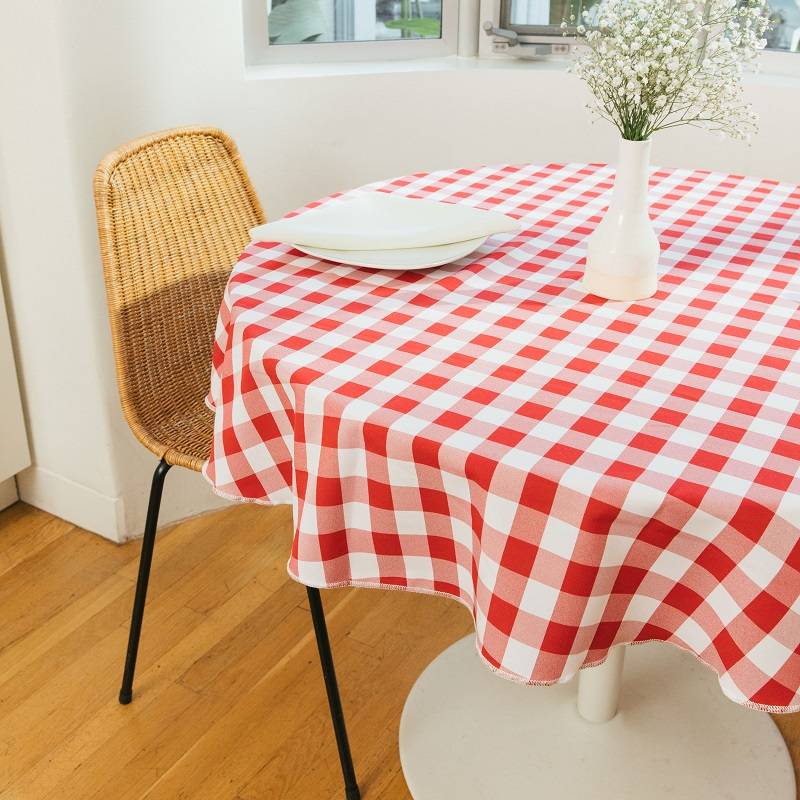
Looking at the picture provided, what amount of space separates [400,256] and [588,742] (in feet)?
2.93

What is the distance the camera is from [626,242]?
4.30 feet

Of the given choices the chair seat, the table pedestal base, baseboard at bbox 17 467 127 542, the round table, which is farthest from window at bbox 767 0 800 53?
baseboard at bbox 17 467 127 542

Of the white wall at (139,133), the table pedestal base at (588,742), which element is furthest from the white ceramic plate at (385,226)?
the table pedestal base at (588,742)

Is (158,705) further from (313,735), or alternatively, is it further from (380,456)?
(380,456)

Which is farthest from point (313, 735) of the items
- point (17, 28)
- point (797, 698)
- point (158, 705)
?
point (17, 28)

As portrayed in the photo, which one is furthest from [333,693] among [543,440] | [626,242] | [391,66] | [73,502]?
[391,66]

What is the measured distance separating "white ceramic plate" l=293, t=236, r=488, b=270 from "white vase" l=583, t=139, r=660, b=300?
20 centimetres

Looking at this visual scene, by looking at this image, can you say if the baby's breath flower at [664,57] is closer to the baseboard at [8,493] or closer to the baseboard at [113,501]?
the baseboard at [113,501]

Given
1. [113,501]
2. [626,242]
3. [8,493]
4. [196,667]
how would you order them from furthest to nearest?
[8,493] < [113,501] < [196,667] < [626,242]

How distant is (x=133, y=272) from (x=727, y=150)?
142 centimetres

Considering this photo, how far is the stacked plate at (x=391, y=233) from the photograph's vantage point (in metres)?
1.41

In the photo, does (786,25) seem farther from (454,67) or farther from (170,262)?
(170,262)

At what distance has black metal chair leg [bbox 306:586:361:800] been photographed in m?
1.42

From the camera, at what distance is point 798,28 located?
2.34 metres
